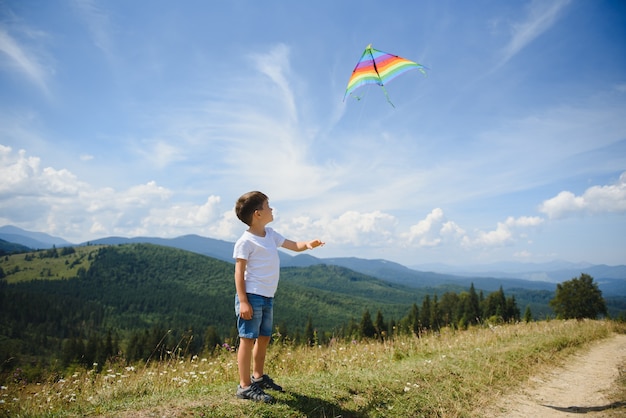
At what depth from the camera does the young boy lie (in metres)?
4.33

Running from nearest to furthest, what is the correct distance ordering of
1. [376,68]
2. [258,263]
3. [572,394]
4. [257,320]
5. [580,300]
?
1. [257,320]
2. [258,263]
3. [572,394]
4. [376,68]
5. [580,300]

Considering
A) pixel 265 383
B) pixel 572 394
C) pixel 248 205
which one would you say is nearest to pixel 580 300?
pixel 572 394

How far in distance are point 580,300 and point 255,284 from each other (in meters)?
27.8

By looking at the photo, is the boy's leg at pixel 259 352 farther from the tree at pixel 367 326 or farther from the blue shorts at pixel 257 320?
the tree at pixel 367 326

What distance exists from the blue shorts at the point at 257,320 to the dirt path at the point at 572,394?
12.0ft

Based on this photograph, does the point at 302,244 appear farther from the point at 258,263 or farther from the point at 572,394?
the point at 572,394

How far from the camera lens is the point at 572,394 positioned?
589cm

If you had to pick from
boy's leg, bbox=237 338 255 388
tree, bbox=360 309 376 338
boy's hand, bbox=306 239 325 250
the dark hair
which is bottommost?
tree, bbox=360 309 376 338

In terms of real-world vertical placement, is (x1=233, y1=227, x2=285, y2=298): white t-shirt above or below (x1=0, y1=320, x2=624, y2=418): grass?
above

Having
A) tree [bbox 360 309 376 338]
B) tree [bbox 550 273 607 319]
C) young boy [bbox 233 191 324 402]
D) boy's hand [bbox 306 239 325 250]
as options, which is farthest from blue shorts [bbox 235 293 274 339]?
tree [bbox 360 309 376 338]

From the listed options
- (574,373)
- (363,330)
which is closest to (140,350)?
(363,330)

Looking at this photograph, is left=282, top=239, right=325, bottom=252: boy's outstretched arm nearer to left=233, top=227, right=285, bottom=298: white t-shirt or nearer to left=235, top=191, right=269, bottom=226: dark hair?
left=233, top=227, right=285, bottom=298: white t-shirt

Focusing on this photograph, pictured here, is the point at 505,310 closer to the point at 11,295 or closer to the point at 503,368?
the point at 503,368

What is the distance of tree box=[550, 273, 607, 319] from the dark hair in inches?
1049
